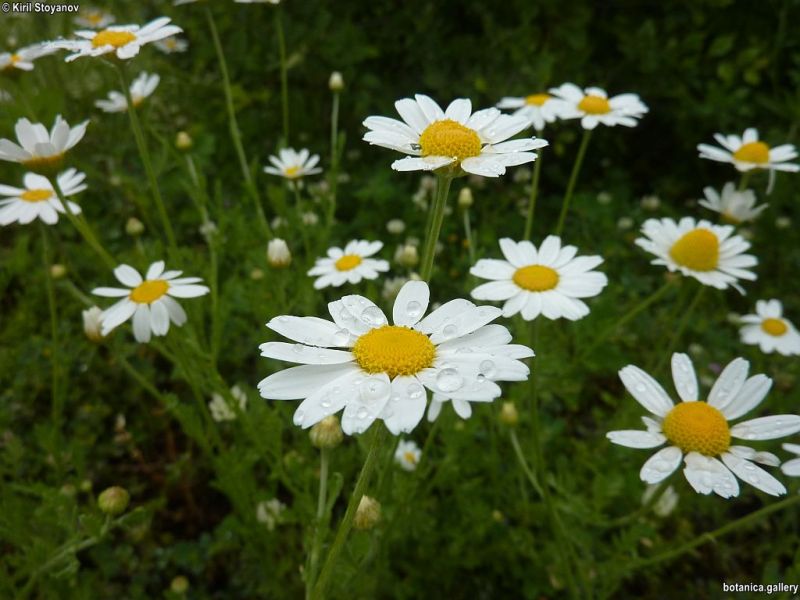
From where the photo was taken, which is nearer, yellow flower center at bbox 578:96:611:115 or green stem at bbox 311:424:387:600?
green stem at bbox 311:424:387:600

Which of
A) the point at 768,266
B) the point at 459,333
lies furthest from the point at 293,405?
the point at 768,266

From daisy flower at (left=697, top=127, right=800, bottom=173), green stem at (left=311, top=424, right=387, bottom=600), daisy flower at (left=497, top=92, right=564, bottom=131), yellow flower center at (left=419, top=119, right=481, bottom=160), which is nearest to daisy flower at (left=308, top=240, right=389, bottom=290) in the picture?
daisy flower at (left=497, top=92, right=564, bottom=131)

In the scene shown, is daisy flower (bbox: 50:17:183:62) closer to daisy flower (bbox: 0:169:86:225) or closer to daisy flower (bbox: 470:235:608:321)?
daisy flower (bbox: 0:169:86:225)

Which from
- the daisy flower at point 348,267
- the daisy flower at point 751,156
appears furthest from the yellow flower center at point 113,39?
the daisy flower at point 751,156

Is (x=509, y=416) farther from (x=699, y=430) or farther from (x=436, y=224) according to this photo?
(x=436, y=224)

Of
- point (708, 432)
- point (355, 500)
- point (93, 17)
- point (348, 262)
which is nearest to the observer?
point (355, 500)

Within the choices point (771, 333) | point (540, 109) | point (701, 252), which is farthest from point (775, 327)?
point (540, 109)
